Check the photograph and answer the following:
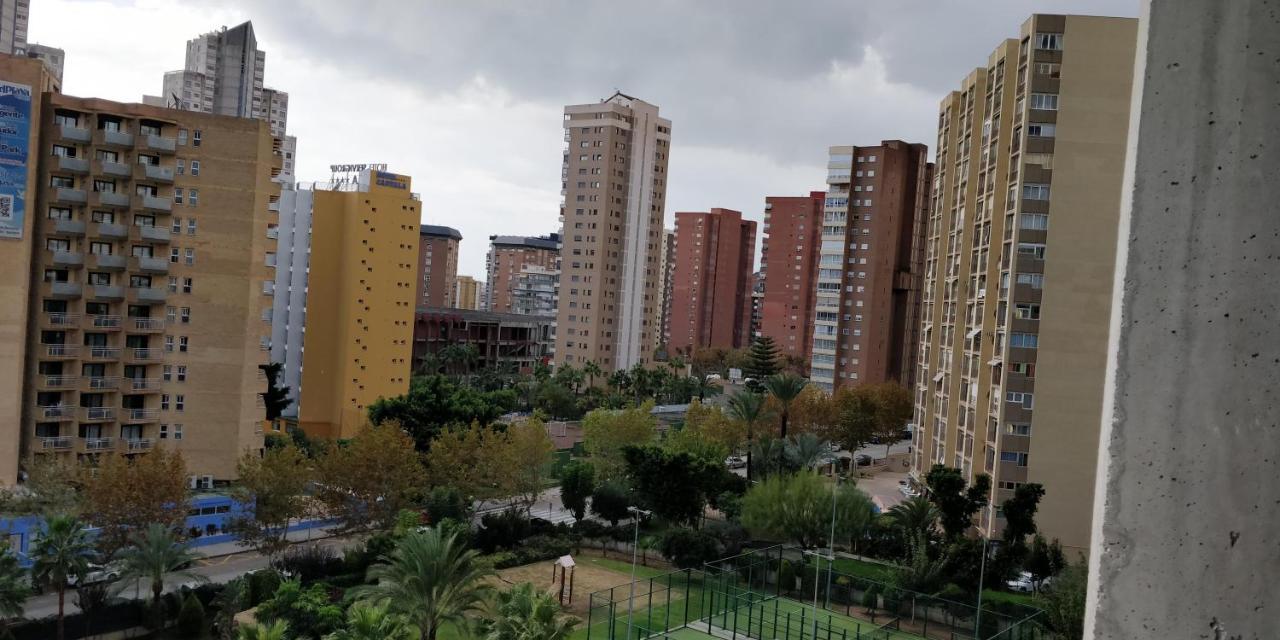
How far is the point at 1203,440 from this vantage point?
3348 millimetres

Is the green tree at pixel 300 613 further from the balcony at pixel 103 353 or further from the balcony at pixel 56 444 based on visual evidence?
the balcony at pixel 103 353

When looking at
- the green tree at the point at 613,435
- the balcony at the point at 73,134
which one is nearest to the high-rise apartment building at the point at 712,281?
the green tree at the point at 613,435

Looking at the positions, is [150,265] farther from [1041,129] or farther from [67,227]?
[1041,129]

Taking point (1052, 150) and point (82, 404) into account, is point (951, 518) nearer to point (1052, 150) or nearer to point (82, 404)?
point (1052, 150)

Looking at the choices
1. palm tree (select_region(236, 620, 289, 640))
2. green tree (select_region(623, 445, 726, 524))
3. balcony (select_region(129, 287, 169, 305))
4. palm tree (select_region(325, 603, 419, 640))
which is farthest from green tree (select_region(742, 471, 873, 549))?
balcony (select_region(129, 287, 169, 305))

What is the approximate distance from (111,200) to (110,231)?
4.02ft

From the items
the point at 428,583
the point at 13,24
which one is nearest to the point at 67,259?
the point at 428,583

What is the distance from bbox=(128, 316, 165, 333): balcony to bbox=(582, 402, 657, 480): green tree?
62.7ft

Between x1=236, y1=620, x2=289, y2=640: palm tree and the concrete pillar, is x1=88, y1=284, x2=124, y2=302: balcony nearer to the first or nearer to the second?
x1=236, y1=620, x2=289, y2=640: palm tree

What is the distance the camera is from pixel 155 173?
127 feet

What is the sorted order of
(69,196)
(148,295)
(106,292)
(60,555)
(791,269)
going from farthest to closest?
1. (791,269)
2. (148,295)
3. (106,292)
4. (69,196)
5. (60,555)

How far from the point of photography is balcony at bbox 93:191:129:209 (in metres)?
38.3

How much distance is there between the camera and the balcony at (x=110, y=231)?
3841 cm

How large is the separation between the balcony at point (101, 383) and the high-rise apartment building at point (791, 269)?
6722cm
